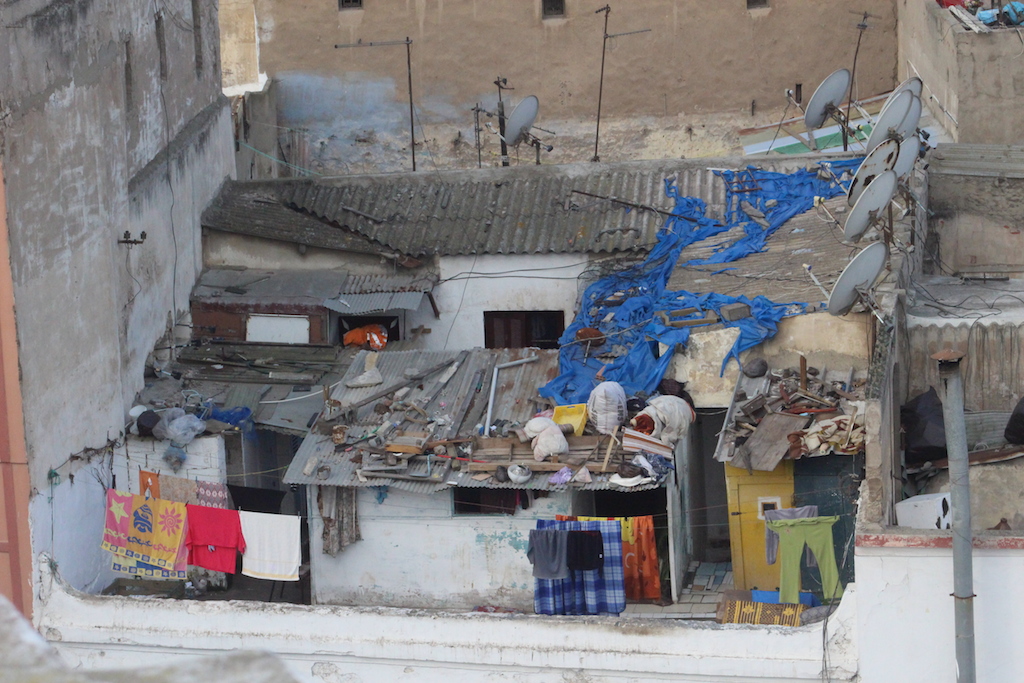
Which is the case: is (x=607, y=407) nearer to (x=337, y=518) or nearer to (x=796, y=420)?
(x=796, y=420)

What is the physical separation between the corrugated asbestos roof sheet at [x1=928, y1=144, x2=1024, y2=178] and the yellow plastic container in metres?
7.95

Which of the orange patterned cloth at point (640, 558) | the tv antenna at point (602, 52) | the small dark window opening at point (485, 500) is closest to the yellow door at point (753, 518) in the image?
the orange patterned cloth at point (640, 558)

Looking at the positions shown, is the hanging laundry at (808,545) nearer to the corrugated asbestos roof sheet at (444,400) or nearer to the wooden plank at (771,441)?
the wooden plank at (771,441)

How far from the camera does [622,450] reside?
15812 millimetres

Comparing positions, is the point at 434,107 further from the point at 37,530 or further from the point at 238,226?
the point at 37,530

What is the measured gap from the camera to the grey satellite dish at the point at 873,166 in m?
16.4

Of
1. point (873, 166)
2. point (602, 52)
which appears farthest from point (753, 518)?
point (602, 52)

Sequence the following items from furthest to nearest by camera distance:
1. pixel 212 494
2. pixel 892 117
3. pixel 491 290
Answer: pixel 491 290 < pixel 892 117 < pixel 212 494

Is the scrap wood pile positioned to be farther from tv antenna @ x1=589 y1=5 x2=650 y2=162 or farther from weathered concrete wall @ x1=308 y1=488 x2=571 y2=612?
tv antenna @ x1=589 y1=5 x2=650 y2=162

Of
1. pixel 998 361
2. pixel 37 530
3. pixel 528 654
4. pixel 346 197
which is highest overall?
pixel 346 197

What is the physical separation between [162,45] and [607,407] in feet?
27.7

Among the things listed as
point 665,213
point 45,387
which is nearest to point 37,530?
point 45,387

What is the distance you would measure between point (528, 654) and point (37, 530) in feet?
18.5

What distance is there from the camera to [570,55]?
26.2m
